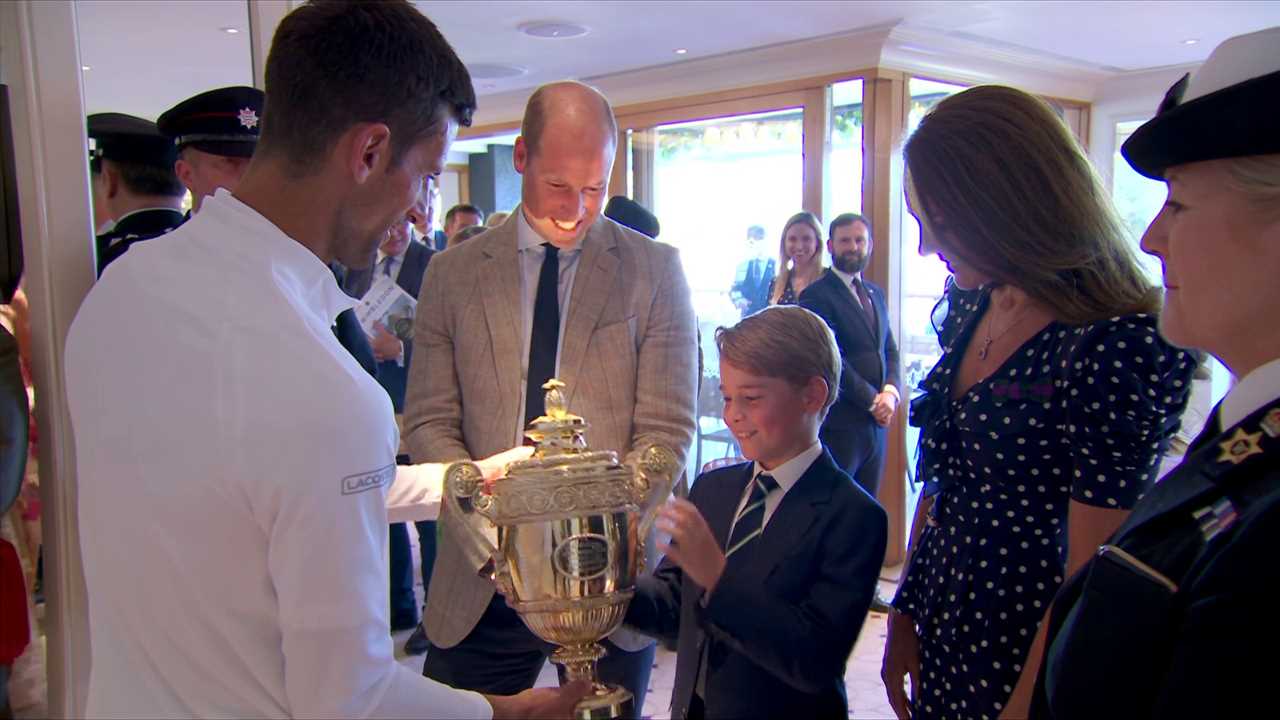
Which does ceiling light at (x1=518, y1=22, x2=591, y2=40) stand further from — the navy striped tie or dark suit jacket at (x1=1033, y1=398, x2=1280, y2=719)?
dark suit jacket at (x1=1033, y1=398, x2=1280, y2=719)

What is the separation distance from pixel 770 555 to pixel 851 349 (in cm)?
301

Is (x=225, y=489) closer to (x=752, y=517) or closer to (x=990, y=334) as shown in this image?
(x=752, y=517)

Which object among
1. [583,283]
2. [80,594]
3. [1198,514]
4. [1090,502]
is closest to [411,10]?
[583,283]

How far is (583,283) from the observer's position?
5.91ft

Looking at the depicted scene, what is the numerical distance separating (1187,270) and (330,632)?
0.91m

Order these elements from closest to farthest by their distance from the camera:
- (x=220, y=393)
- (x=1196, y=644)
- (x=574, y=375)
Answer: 1. (x=1196, y=644)
2. (x=220, y=393)
3. (x=574, y=375)

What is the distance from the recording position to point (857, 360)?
4320mm

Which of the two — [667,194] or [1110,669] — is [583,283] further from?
[667,194]

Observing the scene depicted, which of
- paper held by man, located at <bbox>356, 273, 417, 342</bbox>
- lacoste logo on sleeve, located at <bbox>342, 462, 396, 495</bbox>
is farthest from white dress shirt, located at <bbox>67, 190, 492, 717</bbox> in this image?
paper held by man, located at <bbox>356, 273, 417, 342</bbox>

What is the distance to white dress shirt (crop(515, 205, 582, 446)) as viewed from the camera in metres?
1.80

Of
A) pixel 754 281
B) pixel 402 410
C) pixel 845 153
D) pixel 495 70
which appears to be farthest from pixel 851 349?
pixel 495 70

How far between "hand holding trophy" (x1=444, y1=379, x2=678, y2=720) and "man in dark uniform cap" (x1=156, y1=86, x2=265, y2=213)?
977mm

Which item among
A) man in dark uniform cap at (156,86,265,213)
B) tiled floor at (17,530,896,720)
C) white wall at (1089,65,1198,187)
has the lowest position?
tiled floor at (17,530,896,720)

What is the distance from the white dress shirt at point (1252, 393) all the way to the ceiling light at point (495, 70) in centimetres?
648
